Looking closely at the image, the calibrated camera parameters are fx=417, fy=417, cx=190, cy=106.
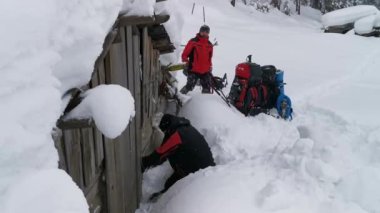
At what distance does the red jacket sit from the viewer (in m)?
8.81

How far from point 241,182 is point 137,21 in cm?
201

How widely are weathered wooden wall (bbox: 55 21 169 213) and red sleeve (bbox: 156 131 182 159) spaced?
1.13 feet

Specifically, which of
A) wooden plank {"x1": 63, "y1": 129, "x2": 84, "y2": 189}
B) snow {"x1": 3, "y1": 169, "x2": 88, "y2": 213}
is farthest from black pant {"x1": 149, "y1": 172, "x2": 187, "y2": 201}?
snow {"x1": 3, "y1": 169, "x2": 88, "y2": 213}

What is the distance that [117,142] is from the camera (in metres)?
4.48

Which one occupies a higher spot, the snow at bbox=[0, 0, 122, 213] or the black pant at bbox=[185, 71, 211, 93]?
the snow at bbox=[0, 0, 122, 213]

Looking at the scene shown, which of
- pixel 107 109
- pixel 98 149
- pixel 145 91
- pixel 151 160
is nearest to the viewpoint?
pixel 107 109

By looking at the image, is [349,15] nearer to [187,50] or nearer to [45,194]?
[187,50]

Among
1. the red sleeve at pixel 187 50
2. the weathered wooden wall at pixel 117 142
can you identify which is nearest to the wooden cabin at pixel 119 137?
the weathered wooden wall at pixel 117 142

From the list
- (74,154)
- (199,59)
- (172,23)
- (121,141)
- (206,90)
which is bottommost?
(206,90)

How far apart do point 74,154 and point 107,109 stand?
947 millimetres

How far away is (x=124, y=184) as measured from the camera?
16.2 feet

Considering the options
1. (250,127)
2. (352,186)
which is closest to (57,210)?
(352,186)

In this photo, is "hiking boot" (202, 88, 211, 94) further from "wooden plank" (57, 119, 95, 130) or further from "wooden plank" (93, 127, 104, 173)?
"wooden plank" (57, 119, 95, 130)

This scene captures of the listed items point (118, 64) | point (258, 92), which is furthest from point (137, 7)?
point (258, 92)
